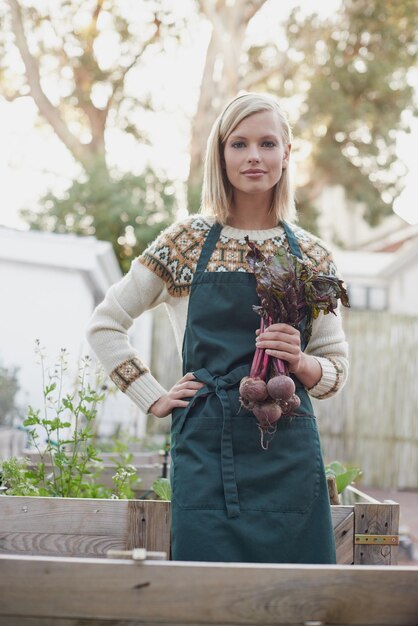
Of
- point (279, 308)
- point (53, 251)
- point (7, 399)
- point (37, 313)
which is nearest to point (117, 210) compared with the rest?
point (53, 251)

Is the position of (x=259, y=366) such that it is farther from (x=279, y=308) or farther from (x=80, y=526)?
(x=80, y=526)

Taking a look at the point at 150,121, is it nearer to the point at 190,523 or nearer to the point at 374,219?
the point at 374,219

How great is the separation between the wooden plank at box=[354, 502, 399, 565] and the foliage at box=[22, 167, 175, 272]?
14352 mm

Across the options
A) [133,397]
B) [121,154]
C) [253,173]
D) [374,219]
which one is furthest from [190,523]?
[374,219]

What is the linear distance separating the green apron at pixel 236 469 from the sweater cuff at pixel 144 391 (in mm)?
161

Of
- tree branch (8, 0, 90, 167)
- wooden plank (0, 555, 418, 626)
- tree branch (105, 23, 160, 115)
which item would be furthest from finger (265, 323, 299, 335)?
tree branch (105, 23, 160, 115)

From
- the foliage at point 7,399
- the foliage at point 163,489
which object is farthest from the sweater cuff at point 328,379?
the foliage at point 7,399

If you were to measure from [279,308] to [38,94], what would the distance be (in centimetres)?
1843

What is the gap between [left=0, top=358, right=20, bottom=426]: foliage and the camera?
8.02 m

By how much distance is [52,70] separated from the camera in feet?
66.6

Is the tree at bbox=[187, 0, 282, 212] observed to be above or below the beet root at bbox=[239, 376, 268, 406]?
above

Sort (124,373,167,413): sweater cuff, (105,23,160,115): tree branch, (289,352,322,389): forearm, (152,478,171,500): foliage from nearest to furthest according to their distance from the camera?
(289,352,322,389): forearm, (124,373,167,413): sweater cuff, (152,478,171,500): foliage, (105,23,160,115): tree branch

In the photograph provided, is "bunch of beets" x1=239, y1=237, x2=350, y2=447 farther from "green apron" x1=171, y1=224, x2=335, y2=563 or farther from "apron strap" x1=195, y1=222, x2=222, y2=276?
"apron strap" x1=195, y1=222, x2=222, y2=276

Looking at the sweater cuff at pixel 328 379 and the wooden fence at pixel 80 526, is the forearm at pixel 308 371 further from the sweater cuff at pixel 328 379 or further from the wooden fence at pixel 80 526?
the wooden fence at pixel 80 526
